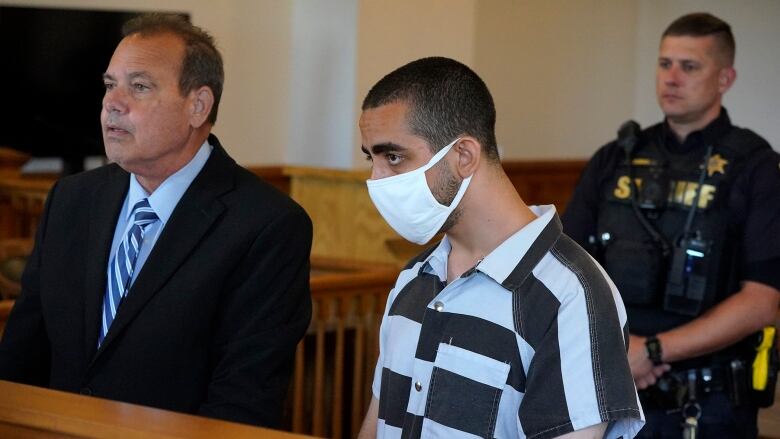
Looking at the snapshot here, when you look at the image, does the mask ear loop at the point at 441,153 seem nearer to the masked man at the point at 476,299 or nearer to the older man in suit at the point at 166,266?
the masked man at the point at 476,299

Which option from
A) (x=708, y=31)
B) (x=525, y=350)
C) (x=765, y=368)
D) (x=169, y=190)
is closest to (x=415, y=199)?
(x=525, y=350)

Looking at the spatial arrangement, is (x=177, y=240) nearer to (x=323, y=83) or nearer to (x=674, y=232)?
(x=674, y=232)

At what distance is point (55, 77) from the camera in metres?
7.24

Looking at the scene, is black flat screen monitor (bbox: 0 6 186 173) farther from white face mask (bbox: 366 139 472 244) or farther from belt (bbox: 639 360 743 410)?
white face mask (bbox: 366 139 472 244)

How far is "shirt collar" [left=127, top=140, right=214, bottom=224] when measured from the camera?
105 inches

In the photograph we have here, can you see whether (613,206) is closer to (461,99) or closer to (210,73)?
(210,73)

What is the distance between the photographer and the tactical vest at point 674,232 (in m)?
3.33

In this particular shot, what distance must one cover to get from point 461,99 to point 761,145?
5.44ft

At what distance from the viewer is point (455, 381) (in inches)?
76.1

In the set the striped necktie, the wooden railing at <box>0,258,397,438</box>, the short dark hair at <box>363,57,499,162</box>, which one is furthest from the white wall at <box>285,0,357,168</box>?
the short dark hair at <box>363,57,499,162</box>

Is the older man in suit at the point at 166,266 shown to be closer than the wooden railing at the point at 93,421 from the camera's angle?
No

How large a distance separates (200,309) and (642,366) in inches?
51.6

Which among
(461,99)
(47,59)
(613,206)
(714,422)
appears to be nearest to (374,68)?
(47,59)

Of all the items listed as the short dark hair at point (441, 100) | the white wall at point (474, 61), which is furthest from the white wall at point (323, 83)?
the short dark hair at point (441, 100)
